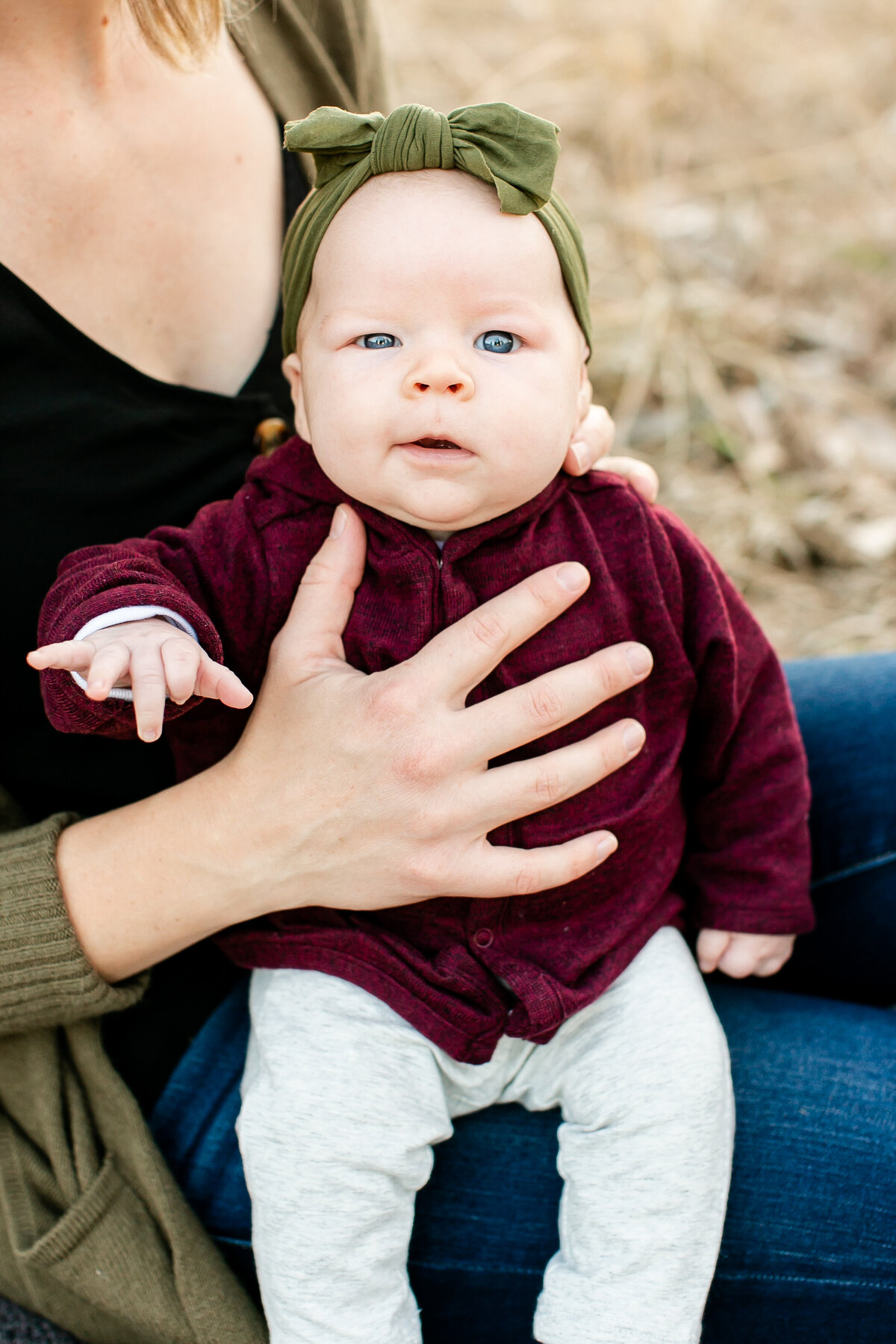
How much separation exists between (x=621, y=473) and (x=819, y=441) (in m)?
1.77

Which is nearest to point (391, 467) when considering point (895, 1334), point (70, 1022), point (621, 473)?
point (621, 473)

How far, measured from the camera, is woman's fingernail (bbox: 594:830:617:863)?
1.22 metres

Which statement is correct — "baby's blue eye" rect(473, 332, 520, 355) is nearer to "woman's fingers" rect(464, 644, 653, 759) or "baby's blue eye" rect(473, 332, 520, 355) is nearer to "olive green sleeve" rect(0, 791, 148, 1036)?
"woman's fingers" rect(464, 644, 653, 759)

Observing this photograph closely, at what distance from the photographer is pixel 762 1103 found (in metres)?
1.27

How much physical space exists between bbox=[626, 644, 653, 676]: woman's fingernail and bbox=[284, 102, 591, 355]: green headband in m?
0.40

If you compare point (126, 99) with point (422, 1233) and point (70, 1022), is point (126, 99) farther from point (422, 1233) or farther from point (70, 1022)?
point (422, 1233)

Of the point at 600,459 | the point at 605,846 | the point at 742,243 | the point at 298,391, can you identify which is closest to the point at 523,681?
the point at 605,846

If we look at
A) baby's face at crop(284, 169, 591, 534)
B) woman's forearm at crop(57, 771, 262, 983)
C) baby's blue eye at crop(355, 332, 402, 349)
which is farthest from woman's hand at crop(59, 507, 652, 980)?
baby's blue eye at crop(355, 332, 402, 349)

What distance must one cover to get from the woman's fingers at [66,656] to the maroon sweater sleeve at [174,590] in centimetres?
6

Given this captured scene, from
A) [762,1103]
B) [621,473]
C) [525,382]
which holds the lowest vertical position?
[762,1103]

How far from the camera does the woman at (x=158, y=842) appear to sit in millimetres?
1178

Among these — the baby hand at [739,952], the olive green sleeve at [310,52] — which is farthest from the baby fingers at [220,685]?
the olive green sleeve at [310,52]

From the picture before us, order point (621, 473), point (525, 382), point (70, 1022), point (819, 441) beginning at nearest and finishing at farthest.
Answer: point (525, 382) → point (70, 1022) → point (621, 473) → point (819, 441)

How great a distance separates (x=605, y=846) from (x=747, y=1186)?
1.35ft
